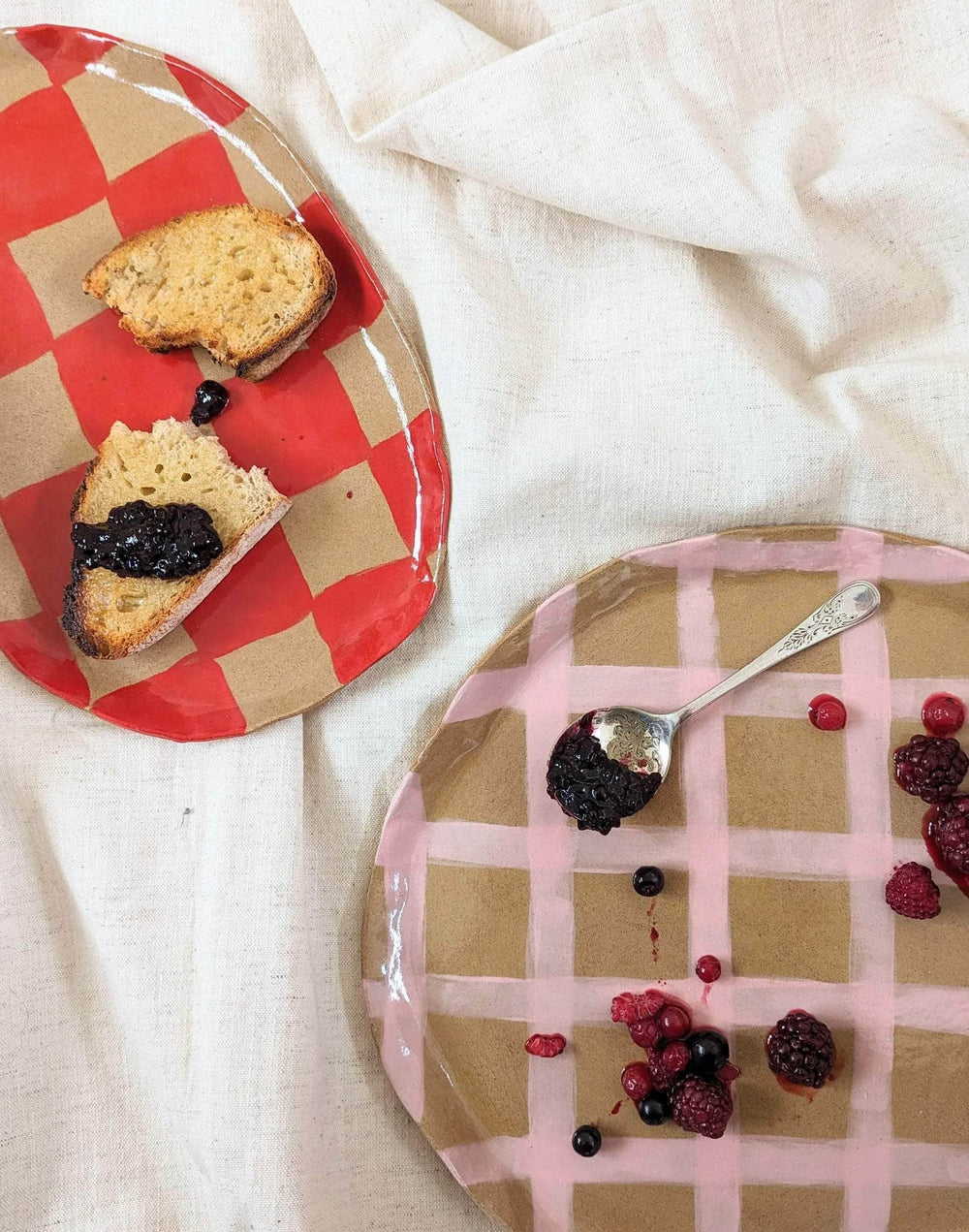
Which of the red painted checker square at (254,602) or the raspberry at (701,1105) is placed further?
the red painted checker square at (254,602)

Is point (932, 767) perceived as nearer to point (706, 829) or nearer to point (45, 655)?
point (706, 829)

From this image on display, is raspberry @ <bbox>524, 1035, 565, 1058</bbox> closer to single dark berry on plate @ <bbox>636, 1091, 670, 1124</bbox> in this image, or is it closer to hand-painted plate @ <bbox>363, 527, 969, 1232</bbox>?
hand-painted plate @ <bbox>363, 527, 969, 1232</bbox>

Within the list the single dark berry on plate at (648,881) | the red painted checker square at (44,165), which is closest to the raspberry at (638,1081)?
the single dark berry on plate at (648,881)

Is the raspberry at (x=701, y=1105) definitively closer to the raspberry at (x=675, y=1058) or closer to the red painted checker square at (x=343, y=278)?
the raspberry at (x=675, y=1058)

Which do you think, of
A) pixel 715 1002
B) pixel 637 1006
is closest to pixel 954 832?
pixel 715 1002

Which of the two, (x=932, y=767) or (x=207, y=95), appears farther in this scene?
(x=207, y=95)
